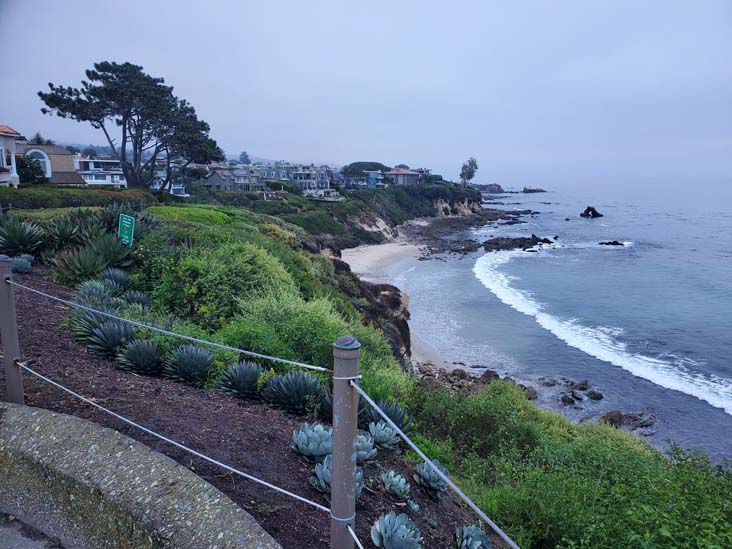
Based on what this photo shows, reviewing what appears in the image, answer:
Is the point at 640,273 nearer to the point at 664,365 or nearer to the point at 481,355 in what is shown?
the point at 664,365

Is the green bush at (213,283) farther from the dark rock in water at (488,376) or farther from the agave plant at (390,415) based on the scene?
the dark rock in water at (488,376)

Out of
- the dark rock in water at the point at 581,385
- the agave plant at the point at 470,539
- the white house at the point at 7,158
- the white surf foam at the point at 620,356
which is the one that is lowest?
the dark rock in water at the point at 581,385

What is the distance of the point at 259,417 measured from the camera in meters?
4.94

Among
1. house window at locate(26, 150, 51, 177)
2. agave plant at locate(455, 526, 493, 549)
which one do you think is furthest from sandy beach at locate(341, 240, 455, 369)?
house window at locate(26, 150, 51, 177)

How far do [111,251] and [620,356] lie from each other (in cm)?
2200

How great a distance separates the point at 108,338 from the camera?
6.17m

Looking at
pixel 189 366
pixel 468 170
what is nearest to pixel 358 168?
pixel 468 170

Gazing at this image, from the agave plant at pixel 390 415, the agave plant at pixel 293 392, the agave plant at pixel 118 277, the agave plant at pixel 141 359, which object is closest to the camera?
the agave plant at pixel 390 415

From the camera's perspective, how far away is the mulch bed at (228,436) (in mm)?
3312

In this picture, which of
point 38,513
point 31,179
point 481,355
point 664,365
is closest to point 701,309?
point 664,365

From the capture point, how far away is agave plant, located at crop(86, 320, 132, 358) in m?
6.14

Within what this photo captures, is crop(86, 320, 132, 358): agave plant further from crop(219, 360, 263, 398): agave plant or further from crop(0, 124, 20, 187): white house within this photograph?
crop(0, 124, 20, 187): white house

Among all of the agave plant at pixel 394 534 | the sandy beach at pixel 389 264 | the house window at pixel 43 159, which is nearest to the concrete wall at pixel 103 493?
the agave plant at pixel 394 534

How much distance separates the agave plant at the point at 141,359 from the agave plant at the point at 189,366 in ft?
0.40
